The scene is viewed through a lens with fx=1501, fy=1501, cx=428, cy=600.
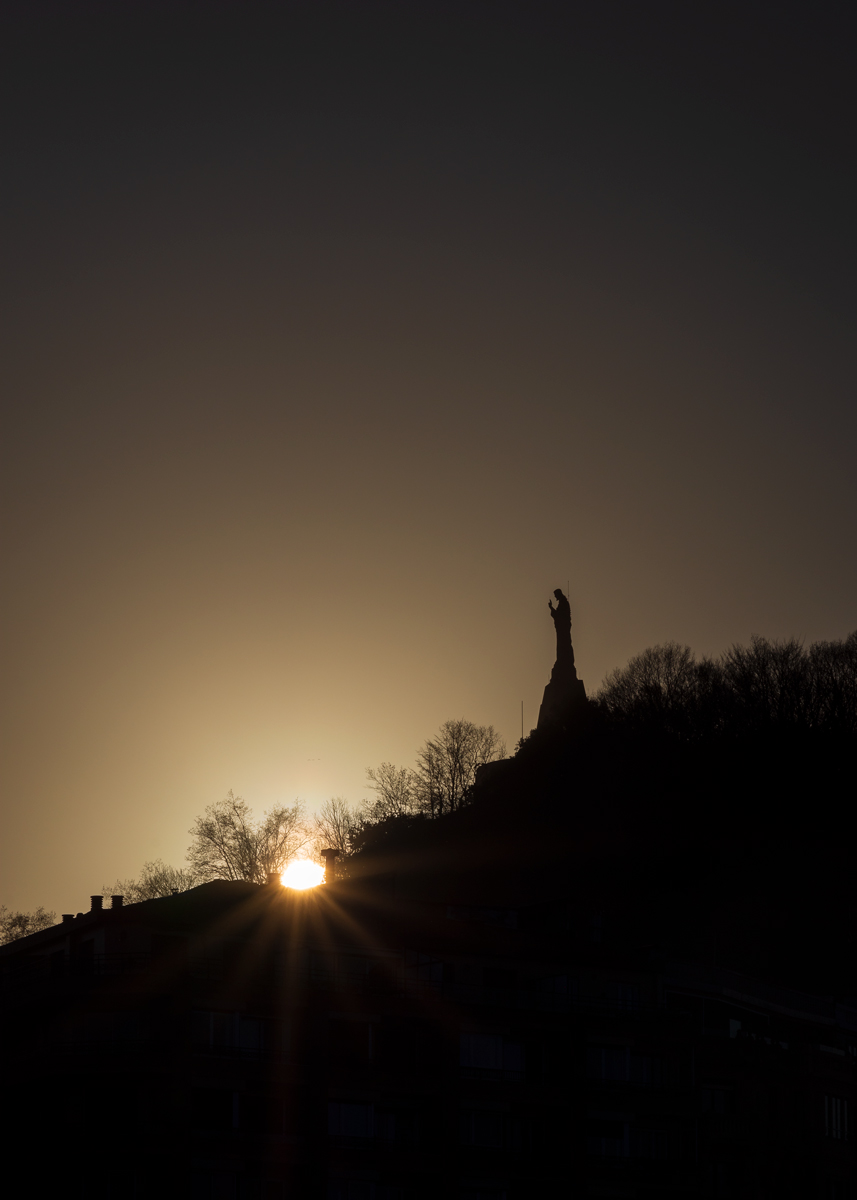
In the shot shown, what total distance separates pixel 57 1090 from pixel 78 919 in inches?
246

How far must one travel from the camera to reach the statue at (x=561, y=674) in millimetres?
137250

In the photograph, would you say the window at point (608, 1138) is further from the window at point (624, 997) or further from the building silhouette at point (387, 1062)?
the window at point (624, 997)

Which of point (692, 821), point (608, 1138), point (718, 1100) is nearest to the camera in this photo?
point (608, 1138)

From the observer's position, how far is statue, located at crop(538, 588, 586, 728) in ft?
450

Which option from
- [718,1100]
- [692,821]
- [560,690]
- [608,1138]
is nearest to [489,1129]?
[608,1138]

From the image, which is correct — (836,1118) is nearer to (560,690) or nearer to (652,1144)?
(652,1144)

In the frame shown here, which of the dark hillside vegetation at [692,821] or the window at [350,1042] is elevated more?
the dark hillside vegetation at [692,821]

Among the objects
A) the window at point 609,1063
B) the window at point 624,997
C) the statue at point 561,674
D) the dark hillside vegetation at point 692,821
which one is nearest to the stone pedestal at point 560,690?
the statue at point 561,674

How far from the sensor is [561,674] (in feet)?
467

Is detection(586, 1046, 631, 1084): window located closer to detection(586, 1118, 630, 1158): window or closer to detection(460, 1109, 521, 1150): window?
detection(586, 1118, 630, 1158): window

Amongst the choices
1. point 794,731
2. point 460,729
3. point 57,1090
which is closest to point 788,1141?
point 57,1090

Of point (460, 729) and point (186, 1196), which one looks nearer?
point (186, 1196)

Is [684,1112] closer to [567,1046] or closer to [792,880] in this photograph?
[567,1046]

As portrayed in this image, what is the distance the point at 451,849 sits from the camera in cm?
10575
